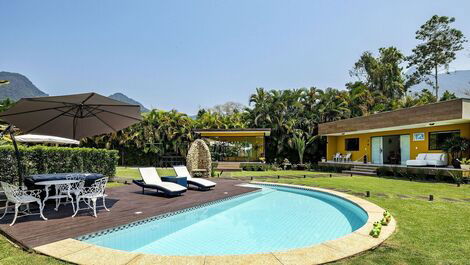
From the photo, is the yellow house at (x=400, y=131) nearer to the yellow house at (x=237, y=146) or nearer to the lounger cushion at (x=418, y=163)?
the lounger cushion at (x=418, y=163)

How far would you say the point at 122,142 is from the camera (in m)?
28.5

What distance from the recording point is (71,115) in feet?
26.3

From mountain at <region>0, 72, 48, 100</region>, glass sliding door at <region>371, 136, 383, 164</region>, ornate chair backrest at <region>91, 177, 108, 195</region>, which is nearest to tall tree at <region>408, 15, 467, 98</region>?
glass sliding door at <region>371, 136, 383, 164</region>

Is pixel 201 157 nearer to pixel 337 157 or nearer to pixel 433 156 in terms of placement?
pixel 433 156

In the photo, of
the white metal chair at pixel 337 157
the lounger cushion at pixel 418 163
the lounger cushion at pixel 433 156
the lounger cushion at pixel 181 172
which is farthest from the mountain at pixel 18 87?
the lounger cushion at pixel 433 156

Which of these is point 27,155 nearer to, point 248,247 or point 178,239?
point 178,239

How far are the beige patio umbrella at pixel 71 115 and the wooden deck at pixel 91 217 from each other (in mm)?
1730

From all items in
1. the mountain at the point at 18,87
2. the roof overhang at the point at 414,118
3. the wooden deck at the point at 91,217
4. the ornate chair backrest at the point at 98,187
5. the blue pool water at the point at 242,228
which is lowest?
the blue pool water at the point at 242,228

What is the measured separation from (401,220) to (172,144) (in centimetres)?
2408

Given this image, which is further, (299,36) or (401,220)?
(299,36)

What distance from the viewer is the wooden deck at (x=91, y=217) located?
203 inches

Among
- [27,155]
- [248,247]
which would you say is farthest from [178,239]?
[27,155]

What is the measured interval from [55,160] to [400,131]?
21.1 metres

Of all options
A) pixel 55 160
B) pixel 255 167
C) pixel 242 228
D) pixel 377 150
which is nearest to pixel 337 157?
pixel 377 150
